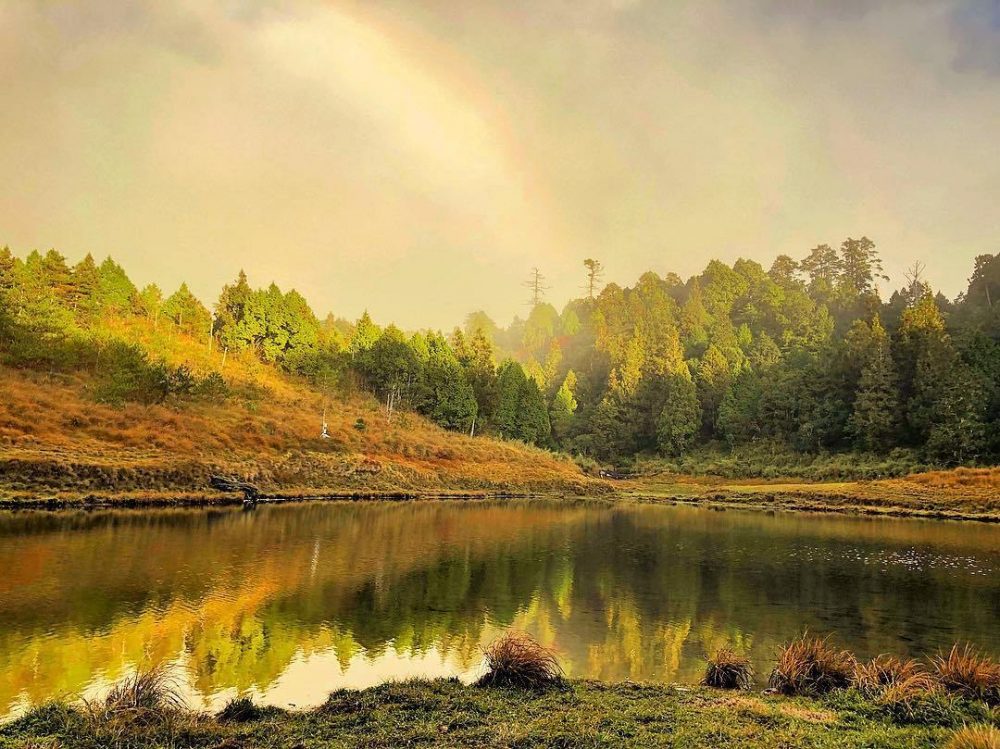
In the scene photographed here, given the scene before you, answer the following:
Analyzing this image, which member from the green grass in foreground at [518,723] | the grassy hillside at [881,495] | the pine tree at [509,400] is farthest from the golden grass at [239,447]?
the green grass in foreground at [518,723]

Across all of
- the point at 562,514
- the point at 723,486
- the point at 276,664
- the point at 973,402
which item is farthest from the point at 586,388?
the point at 276,664

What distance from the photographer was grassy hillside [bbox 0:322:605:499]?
1494 inches

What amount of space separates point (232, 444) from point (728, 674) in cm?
4681

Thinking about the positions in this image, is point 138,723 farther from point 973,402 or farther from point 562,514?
point 973,402

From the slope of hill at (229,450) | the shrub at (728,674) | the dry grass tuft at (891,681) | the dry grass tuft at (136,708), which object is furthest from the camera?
the slope of hill at (229,450)

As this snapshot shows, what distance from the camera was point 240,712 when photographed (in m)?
8.62

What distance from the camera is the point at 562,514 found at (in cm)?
4831

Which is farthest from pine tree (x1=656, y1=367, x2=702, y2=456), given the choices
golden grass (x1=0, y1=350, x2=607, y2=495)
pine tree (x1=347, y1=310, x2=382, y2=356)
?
pine tree (x1=347, y1=310, x2=382, y2=356)

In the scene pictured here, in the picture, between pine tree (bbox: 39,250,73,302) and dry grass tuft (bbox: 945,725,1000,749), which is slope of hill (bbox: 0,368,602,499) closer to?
pine tree (bbox: 39,250,73,302)

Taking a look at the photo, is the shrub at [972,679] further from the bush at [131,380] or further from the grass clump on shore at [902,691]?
the bush at [131,380]

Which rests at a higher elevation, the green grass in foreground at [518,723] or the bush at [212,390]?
the bush at [212,390]

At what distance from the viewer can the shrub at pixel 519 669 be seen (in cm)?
1031

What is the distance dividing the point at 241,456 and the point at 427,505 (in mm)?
15802

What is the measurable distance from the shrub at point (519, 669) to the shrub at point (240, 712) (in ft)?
12.0
